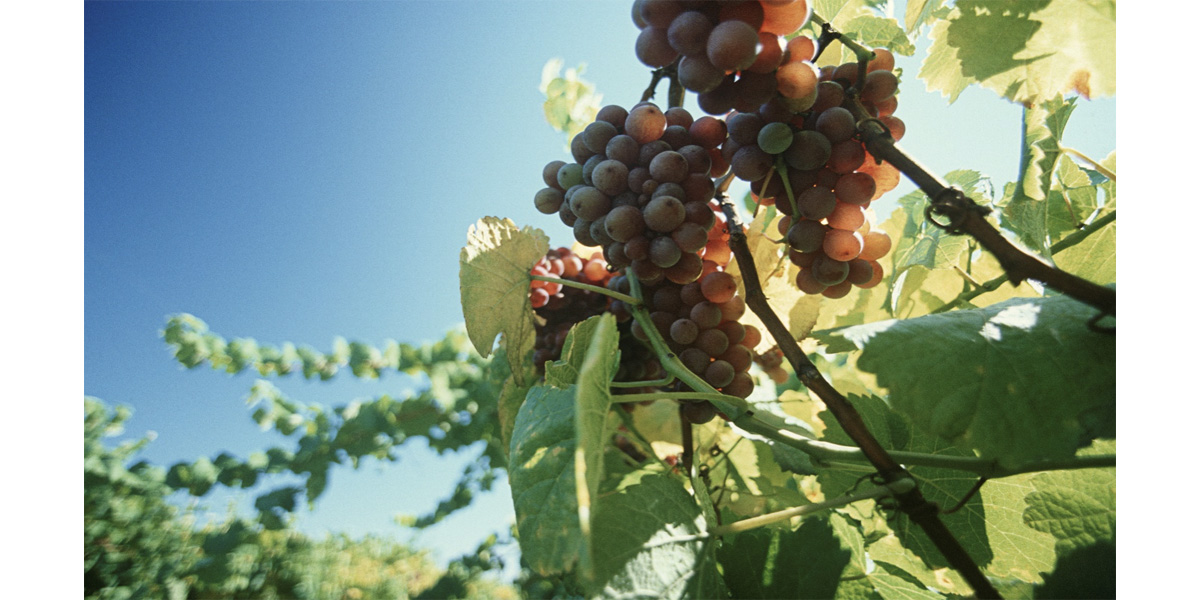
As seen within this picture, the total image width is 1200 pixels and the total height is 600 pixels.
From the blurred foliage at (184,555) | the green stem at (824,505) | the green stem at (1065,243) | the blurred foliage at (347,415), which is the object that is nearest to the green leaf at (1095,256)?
the green stem at (1065,243)

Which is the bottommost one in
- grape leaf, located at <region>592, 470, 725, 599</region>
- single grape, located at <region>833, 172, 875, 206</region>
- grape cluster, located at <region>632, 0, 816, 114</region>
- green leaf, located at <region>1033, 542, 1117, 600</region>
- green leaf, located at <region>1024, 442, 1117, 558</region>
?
green leaf, located at <region>1033, 542, 1117, 600</region>

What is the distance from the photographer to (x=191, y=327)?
3.87 feet

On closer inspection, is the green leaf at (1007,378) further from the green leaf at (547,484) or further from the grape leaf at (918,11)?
the grape leaf at (918,11)

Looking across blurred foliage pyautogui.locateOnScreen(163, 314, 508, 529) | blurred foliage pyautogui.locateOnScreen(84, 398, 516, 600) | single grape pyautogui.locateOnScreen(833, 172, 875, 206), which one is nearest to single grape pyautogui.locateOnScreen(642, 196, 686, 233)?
single grape pyautogui.locateOnScreen(833, 172, 875, 206)

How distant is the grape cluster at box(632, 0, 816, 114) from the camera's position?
11.2 inches

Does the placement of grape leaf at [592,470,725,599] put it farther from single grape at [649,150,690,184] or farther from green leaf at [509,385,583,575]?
single grape at [649,150,690,184]

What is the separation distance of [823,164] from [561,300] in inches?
10.5

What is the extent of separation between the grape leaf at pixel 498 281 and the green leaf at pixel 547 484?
0.13 metres

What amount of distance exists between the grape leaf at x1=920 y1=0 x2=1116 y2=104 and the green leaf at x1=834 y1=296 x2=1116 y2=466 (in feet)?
0.44

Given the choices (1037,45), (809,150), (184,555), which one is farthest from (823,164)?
(184,555)

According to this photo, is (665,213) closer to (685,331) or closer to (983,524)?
(685,331)

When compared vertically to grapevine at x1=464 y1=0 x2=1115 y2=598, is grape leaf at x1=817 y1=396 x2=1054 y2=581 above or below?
below
